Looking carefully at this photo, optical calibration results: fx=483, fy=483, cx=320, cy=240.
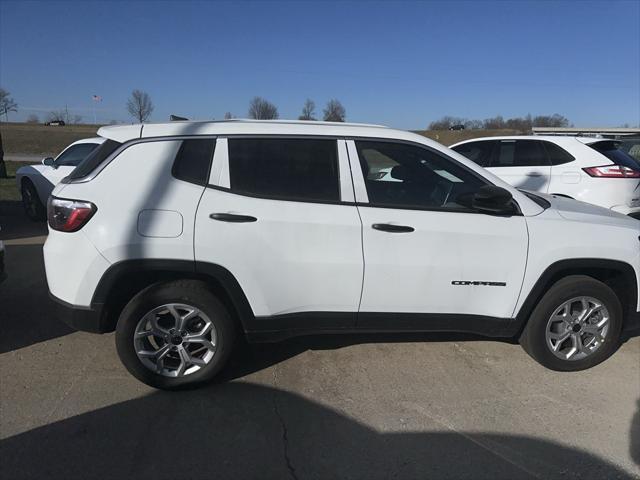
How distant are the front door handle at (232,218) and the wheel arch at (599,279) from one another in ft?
6.81

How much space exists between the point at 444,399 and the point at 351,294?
0.97 m

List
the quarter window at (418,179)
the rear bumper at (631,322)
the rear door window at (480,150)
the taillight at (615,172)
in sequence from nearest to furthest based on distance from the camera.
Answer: the quarter window at (418,179)
the rear bumper at (631,322)
the taillight at (615,172)
the rear door window at (480,150)

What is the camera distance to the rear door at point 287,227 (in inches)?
124

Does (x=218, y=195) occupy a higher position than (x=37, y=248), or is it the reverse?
(x=218, y=195)

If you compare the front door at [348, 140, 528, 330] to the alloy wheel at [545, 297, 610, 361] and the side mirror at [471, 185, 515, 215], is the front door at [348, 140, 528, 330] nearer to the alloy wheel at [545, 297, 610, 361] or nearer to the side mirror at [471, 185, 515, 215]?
the side mirror at [471, 185, 515, 215]

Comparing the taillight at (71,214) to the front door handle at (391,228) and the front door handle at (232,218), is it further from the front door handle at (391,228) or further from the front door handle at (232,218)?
the front door handle at (391,228)

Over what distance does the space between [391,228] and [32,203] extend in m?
8.16

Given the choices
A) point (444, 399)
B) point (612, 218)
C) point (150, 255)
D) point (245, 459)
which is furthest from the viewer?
point (612, 218)

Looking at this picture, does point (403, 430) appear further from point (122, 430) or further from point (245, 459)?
point (122, 430)

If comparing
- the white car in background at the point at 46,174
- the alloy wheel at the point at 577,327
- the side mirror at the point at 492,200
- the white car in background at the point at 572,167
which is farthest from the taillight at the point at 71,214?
the white car in background at the point at 572,167

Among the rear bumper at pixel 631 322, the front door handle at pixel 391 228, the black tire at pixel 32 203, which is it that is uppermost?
the front door handle at pixel 391 228

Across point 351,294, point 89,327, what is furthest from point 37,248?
point 351,294

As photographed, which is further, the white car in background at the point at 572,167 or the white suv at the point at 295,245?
the white car in background at the point at 572,167

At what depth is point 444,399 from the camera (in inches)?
132
